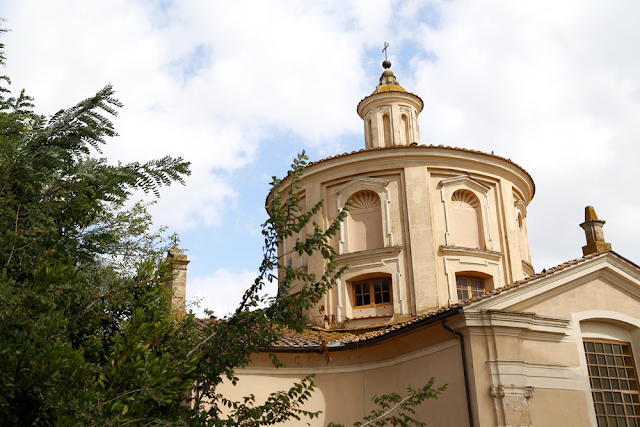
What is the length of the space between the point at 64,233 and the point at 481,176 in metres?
14.4

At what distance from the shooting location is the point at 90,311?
772 centimetres

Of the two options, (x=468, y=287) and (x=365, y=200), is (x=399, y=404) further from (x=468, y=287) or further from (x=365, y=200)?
(x=365, y=200)

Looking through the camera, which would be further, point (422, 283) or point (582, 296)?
point (422, 283)

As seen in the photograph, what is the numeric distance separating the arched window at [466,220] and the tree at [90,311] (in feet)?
36.6

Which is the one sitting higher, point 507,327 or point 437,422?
point 507,327

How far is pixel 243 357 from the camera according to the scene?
784 cm

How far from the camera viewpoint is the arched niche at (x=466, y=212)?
18922 millimetres

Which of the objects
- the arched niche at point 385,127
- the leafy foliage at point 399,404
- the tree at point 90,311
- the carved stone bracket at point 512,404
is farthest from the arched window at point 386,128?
the tree at point 90,311

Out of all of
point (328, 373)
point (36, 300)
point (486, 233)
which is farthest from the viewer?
point (486, 233)

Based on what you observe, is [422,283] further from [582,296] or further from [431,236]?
[582,296]

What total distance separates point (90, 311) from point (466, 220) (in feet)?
45.2

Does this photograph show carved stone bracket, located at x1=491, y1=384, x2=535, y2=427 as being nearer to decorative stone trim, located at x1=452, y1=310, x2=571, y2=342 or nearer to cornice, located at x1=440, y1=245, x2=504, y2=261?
decorative stone trim, located at x1=452, y1=310, x2=571, y2=342

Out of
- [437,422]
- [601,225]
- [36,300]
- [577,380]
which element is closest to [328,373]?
[437,422]

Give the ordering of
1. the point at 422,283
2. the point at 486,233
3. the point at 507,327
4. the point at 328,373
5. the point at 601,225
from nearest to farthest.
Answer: the point at 507,327 → the point at 328,373 → the point at 601,225 → the point at 422,283 → the point at 486,233
